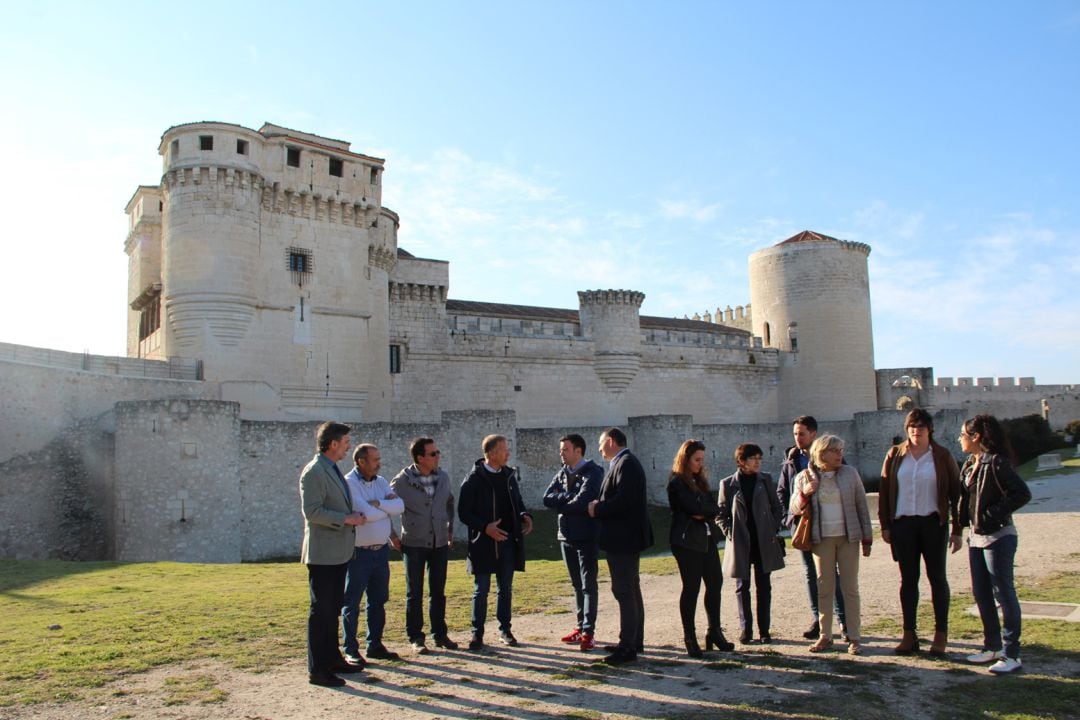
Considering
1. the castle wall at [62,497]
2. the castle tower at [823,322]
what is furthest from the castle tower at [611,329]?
the castle wall at [62,497]

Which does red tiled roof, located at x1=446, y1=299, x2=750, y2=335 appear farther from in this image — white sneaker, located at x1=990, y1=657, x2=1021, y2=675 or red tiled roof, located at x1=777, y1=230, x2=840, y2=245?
white sneaker, located at x1=990, y1=657, x2=1021, y2=675

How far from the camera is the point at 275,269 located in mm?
25000

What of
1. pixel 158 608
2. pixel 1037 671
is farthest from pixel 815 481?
pixel 158 608

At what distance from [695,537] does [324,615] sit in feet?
10.1

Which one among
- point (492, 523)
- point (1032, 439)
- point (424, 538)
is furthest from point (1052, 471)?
point (424, 538)

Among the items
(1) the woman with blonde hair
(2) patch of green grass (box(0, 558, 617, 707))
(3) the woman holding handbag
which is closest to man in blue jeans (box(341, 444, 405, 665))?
(2) patch of green grass (box(0, 558, 617, 707))

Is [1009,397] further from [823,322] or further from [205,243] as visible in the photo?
[205,243]

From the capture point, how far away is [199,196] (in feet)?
77.3

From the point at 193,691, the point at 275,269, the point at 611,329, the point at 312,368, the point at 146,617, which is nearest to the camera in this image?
the point at 193,691

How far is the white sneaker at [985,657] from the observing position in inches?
257

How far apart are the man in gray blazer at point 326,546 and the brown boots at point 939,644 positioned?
14.7ft

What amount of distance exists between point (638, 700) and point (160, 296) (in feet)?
80.9

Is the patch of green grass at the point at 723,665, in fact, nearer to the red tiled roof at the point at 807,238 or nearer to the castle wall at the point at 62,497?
the castle wall at the point at 62,497

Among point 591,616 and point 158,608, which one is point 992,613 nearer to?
point 591,616
